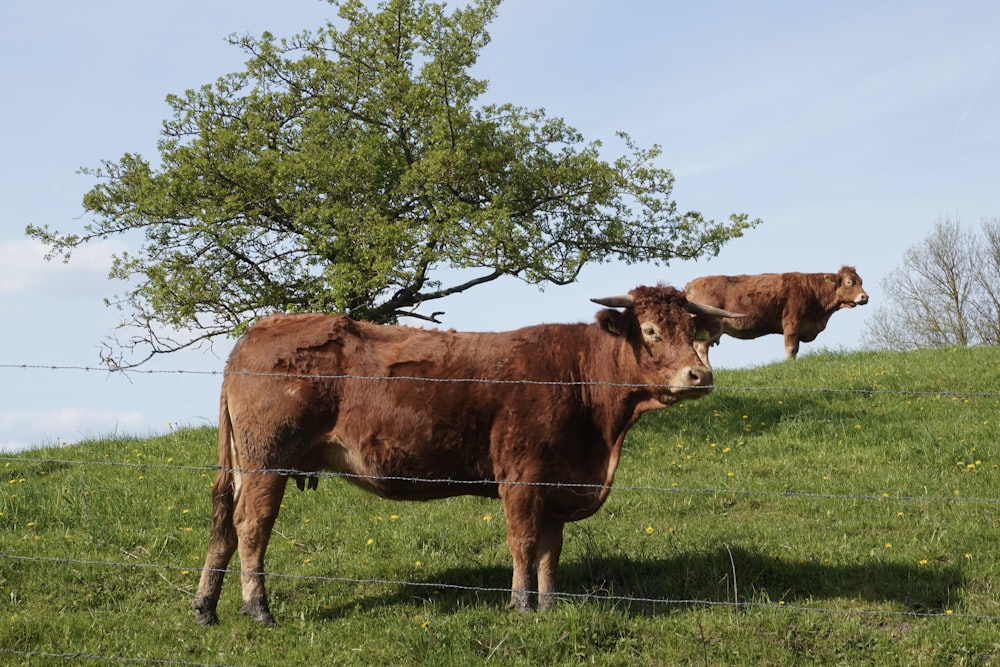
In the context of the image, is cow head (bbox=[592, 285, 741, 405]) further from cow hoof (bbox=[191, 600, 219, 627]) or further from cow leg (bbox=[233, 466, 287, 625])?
cow hoof (bbox=[191, 600, 219, 627])

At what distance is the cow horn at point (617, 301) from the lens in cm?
778

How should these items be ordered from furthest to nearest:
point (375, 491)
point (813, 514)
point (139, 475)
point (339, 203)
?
1. point (339, 203)
2. point (139, 475)
3. point (813, 514)
4. point (375, 491)

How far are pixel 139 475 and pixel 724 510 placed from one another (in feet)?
22.9

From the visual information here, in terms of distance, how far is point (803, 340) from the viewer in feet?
77.4

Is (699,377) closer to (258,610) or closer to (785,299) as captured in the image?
(258,610)

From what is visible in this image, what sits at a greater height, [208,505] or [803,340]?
[803,340]

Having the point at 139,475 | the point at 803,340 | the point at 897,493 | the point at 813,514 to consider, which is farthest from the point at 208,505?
the point at 803,340

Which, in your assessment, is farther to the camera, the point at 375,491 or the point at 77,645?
the point at 375,491

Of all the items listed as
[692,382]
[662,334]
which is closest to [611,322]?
[662,334]

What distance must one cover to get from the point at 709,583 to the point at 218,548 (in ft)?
13.8

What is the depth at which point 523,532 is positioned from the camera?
24.5ft

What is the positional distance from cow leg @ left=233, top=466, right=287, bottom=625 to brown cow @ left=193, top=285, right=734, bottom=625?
10 mm

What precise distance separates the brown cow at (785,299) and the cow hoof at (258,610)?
1670cm

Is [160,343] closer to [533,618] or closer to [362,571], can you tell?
[362,571]
